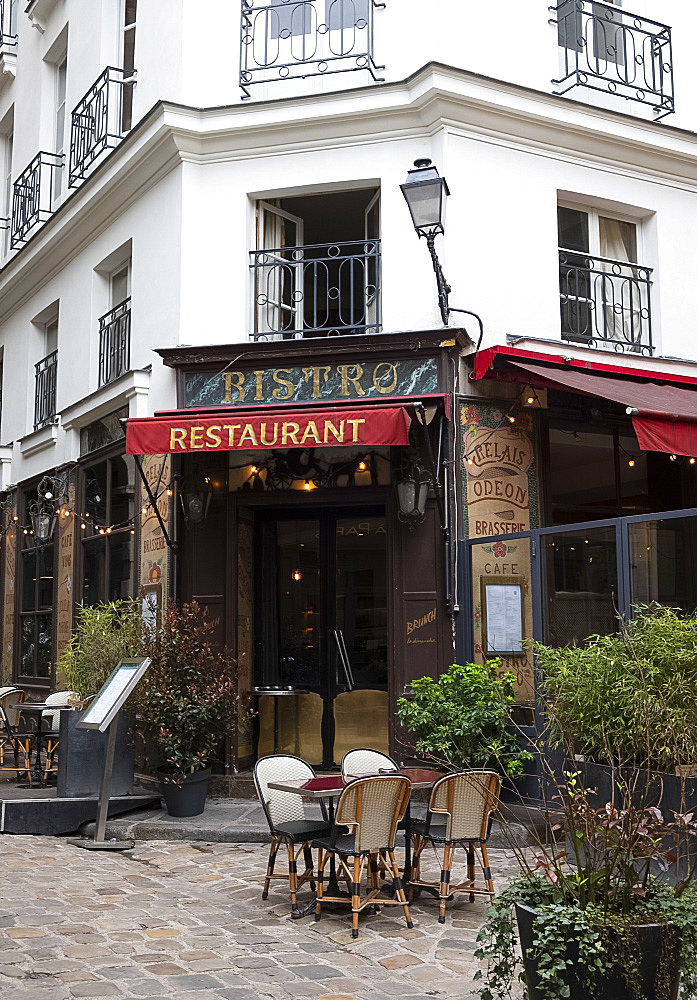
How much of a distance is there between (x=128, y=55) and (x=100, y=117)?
85 cm

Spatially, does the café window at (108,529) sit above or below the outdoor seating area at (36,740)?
above

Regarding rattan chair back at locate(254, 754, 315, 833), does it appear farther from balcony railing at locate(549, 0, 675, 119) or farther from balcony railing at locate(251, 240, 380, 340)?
balcony railing at locate(549, 0, 675, 119)

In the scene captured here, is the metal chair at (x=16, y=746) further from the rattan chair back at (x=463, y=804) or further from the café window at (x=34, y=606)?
the rattan chair back at (x=463, y=804)

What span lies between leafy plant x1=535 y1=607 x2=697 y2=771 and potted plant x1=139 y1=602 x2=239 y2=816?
3322 mm

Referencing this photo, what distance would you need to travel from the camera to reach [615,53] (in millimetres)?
11461

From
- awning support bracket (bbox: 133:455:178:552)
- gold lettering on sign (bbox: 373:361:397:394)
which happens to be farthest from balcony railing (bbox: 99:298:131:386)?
gold lettering on sign (bbox: 373:361:397:394)

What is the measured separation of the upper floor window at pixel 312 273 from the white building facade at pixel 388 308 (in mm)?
34

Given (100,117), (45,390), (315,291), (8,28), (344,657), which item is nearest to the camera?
(344,657)

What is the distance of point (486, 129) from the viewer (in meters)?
10.5

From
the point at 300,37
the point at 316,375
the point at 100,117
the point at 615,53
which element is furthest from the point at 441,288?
the point at 100,117

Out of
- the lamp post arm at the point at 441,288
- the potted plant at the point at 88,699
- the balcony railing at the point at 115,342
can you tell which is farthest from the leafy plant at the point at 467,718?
the balcony railing at the point at 115,342

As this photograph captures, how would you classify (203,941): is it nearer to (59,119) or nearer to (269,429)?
(269,429)

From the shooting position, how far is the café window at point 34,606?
14.1 metres

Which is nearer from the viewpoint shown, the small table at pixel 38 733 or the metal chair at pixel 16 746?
the small table at pixel 38 733
